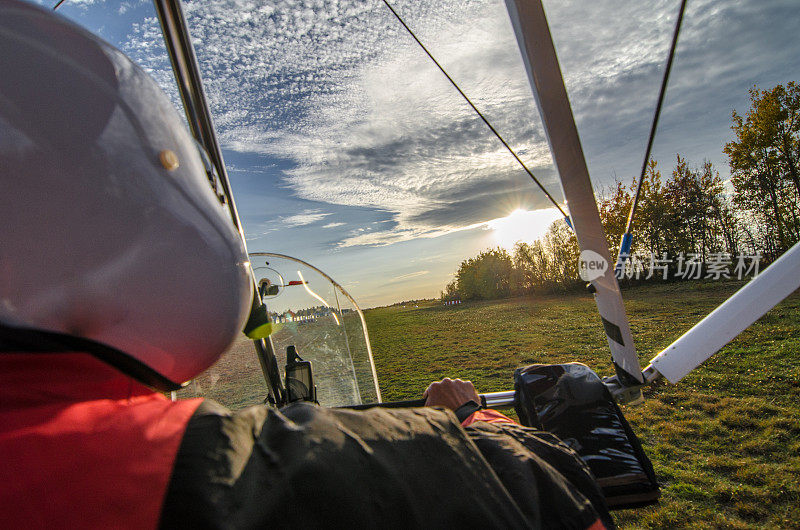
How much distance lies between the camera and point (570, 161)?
1.56 metres

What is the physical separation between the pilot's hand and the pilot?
0.43 m

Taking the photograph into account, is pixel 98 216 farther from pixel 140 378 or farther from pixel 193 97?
pixel 193 97

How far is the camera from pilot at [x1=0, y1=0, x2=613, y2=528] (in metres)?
0.38

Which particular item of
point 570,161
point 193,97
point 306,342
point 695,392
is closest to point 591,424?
point 570,161

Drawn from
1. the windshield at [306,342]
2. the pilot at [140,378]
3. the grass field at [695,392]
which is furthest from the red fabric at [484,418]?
the grass field at [695,392]

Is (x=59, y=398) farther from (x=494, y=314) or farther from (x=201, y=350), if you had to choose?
(x=494, y=314)

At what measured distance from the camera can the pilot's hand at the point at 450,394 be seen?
1108 mm

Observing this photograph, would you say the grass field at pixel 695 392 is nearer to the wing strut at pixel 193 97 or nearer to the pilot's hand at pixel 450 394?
the wing strut at pixel 193 97

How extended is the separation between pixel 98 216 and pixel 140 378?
28cm

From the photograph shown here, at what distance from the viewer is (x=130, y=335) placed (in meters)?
0.62

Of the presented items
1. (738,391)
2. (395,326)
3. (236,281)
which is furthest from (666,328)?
(395,326)

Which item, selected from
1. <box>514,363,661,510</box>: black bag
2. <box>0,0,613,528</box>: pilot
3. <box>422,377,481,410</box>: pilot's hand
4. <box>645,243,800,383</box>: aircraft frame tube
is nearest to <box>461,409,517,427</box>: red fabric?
<box>0,0,613,528</box>: pilot

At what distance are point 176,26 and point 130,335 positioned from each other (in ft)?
6.35

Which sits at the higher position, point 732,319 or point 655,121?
point 655,121
